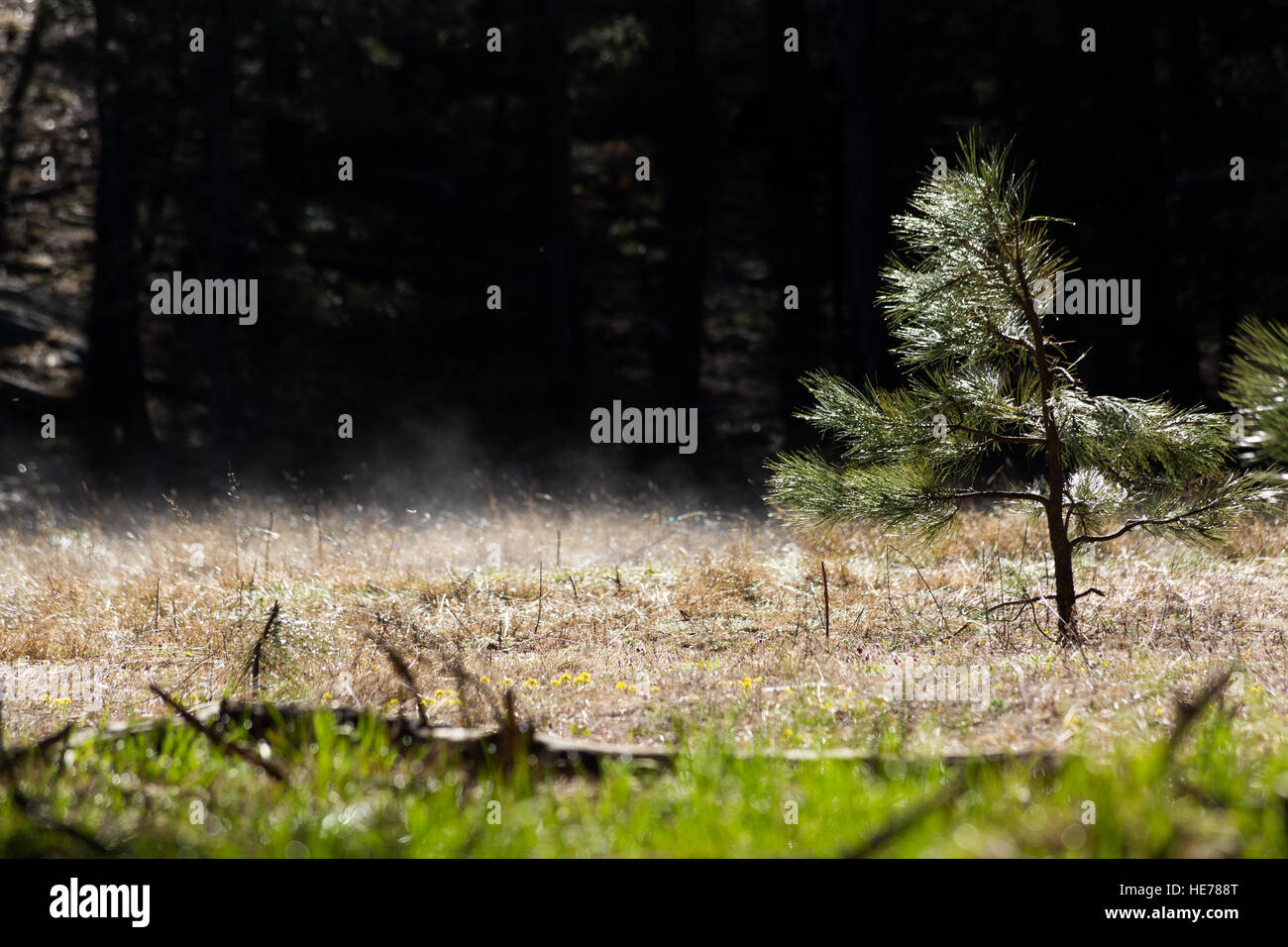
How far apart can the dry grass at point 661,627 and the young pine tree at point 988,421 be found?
2.27 ft

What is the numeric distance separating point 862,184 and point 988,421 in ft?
31.2

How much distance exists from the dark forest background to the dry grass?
17.8ft

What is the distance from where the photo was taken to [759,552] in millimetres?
8203

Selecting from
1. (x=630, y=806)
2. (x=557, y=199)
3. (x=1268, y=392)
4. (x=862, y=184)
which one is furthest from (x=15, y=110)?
(x=1268, y=392)

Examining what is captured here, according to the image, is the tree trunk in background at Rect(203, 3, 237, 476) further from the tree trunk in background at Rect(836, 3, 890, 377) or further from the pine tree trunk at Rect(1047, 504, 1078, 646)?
the pine tree trunk at Rect(1047, 504, 1078, 646)

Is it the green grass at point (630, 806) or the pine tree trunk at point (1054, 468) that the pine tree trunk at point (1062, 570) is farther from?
the green grass at point (630, 806)

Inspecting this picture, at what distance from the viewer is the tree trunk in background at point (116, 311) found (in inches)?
568

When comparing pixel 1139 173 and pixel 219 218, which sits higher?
pixel 1139 173

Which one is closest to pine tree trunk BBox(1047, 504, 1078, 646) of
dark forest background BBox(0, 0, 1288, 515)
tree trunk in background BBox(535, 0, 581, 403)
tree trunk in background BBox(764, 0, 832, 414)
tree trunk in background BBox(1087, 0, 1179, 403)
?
dark forest background BBox(0, 0, 1288, 515)

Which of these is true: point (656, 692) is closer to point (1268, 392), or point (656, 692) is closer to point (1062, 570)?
point (1062, 570)

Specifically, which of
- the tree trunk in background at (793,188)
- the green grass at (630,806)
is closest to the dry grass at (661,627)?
the green grass at (630,806)

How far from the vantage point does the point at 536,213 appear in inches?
744
